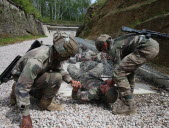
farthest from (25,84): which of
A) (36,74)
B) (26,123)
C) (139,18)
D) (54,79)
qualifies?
(139,18)

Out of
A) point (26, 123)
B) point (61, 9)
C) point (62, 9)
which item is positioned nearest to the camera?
point (26, 123)

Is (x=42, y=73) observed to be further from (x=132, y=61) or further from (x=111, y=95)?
(x=132, y=61)

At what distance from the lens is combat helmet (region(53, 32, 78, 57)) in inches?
140

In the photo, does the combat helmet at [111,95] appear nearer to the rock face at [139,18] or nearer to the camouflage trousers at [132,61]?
the camouflage trousers at [132,61]

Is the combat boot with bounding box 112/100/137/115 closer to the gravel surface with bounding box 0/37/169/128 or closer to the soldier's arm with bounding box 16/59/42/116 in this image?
the gravel surface with bounding box 0/37/169/128

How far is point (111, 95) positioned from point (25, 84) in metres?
1.74

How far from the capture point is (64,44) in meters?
3.55

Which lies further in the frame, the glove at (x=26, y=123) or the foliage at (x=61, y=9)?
the foliage at (x=61, y=9)

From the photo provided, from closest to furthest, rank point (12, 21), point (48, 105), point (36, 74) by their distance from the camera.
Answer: point (36, 74), point (48, 105), point (12, 21)

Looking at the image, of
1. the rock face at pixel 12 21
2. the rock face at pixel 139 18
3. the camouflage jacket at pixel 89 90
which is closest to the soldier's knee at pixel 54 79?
the camouflage jacket at pixel 89 90

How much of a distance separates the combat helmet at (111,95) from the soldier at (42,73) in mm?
784

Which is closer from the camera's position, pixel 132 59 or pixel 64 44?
pixel 64 44

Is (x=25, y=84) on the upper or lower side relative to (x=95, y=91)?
upper

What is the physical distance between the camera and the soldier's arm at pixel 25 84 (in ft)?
10.7
